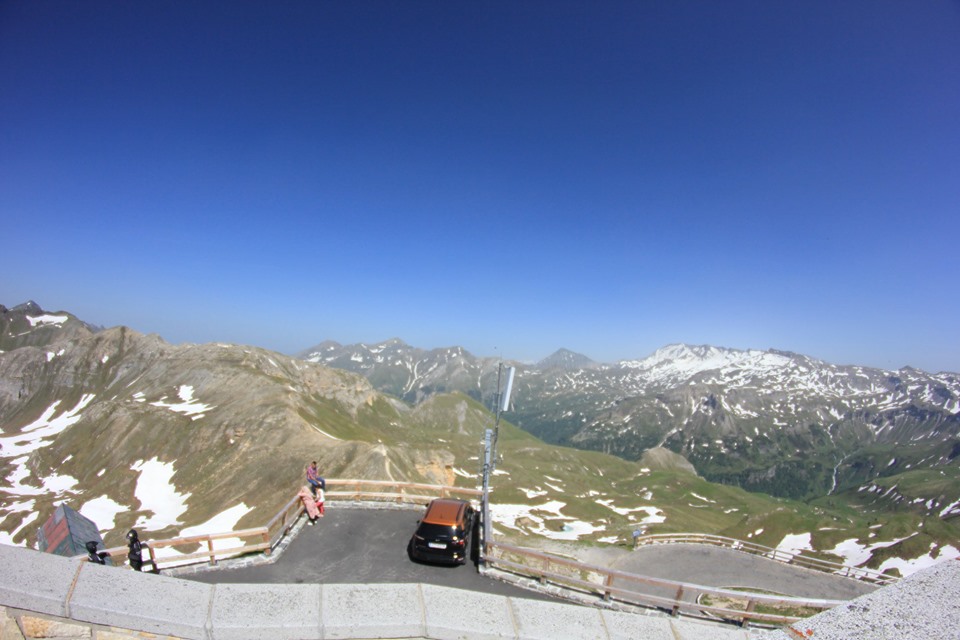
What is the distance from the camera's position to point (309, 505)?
63.7 ft

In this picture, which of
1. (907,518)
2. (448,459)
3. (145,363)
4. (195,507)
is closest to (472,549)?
(195,507)

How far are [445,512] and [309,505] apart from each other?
234 inches

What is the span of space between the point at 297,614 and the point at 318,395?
652 feet

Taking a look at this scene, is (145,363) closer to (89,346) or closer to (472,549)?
(89,346)

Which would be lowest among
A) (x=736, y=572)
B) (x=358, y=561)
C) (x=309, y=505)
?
(x=736, y=572)

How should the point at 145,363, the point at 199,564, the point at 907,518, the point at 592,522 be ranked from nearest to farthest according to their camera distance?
the point at 199,564 → the point at 907,518 → the point at 592,522 → the point at 145,363

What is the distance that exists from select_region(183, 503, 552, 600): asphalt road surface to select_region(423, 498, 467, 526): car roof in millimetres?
1477

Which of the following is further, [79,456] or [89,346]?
[89,346]

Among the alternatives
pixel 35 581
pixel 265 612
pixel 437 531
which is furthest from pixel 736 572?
pixel 35 581

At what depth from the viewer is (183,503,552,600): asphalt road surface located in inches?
597

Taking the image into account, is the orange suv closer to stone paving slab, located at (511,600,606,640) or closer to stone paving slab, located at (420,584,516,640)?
stone paving slab, located at (420,584,516,640)

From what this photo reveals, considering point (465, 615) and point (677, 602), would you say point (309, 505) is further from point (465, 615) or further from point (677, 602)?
point (465, 615)

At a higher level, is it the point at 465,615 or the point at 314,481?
the point at 465,615

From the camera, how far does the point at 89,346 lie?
193 meters
